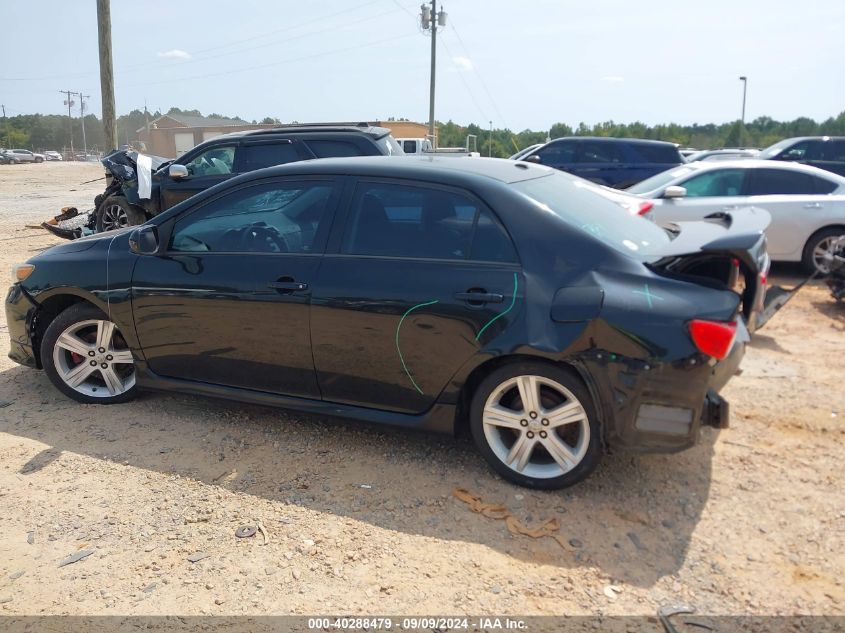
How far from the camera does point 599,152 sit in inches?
541

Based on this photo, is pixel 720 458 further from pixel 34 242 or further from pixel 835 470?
pixel 34 242

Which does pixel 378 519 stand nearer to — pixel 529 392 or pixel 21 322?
pixel 529 392

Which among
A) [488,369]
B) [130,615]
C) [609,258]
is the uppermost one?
[609,258]

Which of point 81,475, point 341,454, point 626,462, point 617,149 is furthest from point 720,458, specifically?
point 617,149

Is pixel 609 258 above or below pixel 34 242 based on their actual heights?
above

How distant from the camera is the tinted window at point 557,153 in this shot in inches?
545

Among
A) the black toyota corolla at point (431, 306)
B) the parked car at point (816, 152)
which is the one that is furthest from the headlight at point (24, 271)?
the parked car at point (816, 152)

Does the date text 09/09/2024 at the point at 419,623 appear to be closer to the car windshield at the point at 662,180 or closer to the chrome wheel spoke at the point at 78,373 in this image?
the chrome wheel spoke at the point at 78,373

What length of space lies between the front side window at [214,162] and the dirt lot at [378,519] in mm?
5572

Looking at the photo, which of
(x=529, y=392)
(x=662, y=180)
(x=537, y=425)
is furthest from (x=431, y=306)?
(x=662, y=180)

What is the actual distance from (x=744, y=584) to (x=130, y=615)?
2464 millimetres

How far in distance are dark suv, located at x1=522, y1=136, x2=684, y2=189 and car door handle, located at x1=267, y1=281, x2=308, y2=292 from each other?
1049cm

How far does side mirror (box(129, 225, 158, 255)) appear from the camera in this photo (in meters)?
4.35

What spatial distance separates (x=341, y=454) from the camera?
404 cm
